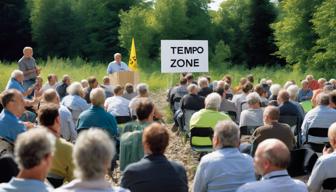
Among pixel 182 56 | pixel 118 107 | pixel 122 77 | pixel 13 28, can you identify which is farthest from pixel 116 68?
pixel 13 28

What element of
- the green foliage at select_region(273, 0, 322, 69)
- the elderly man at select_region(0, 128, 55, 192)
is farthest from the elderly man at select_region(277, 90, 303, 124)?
the green foliage at select_region(273, 0, 322, 69)

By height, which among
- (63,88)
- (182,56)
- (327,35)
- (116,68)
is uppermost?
(327,35)

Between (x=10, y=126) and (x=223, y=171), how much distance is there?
2524mm

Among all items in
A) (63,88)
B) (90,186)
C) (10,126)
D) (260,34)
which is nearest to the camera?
(90,186)

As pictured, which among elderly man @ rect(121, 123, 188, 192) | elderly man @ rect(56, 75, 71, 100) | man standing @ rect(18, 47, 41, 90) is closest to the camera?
elderly man @ rect(121, 123, 188, 192)

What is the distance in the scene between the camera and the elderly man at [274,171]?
14.3 feet

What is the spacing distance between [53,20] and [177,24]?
10228 mm

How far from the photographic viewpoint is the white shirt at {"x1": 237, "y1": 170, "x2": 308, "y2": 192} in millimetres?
4359

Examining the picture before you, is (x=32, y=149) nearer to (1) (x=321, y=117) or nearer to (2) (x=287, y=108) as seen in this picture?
(1) (x=321, y=117)

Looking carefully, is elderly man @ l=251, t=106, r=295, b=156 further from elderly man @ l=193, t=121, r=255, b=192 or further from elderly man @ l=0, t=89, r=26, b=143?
elderly man @ l=0, t=89, r=26, b=143

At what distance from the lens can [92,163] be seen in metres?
3.68

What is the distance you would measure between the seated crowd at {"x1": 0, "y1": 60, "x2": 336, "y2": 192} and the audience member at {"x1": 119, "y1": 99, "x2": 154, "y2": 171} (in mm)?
11

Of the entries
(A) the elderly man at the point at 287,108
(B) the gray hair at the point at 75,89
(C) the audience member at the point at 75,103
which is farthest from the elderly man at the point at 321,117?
(B) the gray hair at the point at 75,89

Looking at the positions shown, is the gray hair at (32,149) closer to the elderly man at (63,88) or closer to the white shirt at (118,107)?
the white shirt at (118,107)
